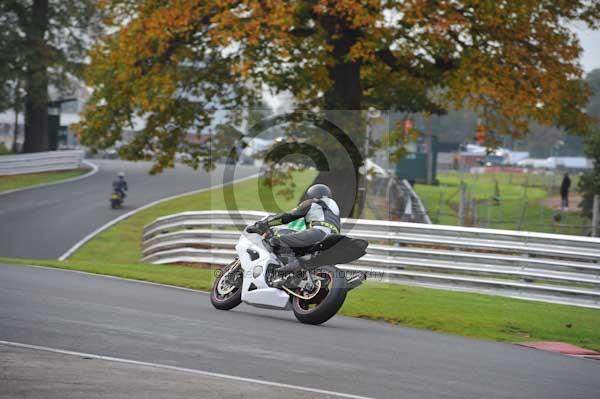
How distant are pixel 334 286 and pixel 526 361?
2.25 m

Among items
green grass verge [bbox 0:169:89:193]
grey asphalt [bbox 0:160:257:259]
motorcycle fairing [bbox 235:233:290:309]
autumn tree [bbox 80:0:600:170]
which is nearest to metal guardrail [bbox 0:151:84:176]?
green grass verge [bbox 0:169:89:193]

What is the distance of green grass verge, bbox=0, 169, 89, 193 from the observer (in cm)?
4166

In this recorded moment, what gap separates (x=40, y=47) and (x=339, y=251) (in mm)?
41046

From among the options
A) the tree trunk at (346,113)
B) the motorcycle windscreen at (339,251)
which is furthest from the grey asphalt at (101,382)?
the tree trunk at (346,113)

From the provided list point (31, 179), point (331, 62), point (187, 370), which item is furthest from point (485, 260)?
point (31, 179)

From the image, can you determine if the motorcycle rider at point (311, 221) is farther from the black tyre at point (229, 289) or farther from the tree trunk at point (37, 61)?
the tree trunk at point (37, 61)

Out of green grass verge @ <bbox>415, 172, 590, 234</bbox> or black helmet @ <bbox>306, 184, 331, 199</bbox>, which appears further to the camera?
green grass verge @ <bbox>415, 172, 590, 234</bbox>

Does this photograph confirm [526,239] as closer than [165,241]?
Yes

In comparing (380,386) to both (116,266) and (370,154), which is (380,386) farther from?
(370,154)

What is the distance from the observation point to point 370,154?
1025 inches

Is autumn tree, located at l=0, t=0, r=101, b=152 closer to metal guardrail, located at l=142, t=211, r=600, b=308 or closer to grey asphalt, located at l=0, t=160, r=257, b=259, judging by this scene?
grey asphalt, located at l=0, t=160, r=257, b=259

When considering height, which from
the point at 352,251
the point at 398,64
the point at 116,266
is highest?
the point at 398,64

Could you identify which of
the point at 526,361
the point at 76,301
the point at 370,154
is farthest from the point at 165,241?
the point at 526,361

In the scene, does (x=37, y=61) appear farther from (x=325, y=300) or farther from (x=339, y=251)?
(x=325, y=300)
